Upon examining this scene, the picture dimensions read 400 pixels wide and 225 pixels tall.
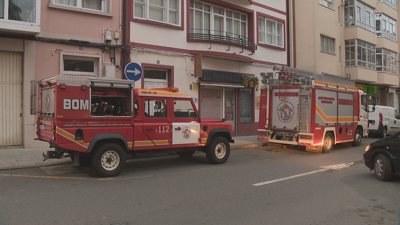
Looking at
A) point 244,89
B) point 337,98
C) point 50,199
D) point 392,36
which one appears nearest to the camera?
point 50,199

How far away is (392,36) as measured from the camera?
3170 centimetres

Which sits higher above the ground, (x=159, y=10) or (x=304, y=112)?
(x=159, y=10)

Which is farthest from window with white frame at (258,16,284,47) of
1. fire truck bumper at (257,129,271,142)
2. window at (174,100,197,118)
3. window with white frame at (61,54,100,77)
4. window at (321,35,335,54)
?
window at (174,100,197,118)

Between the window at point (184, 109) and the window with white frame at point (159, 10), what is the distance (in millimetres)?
6824

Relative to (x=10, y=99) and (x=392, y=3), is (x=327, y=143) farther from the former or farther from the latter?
(x=392, y=3)

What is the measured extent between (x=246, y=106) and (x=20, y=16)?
12.1 m

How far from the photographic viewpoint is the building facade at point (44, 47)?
11219mm

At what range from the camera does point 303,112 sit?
465 inches

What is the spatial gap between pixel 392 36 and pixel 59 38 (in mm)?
31246

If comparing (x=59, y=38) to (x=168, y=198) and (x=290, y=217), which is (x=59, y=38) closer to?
(x=168, y=198)

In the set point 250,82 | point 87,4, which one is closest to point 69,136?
point 87,4

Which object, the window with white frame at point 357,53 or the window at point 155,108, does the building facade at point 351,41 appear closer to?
the window with white frame at point 357,53

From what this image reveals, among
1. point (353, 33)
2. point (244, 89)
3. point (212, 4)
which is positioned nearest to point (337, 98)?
point (244, 89)

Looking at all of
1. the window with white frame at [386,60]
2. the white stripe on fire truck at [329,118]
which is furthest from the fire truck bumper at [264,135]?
the window with white frame at [386,60]
